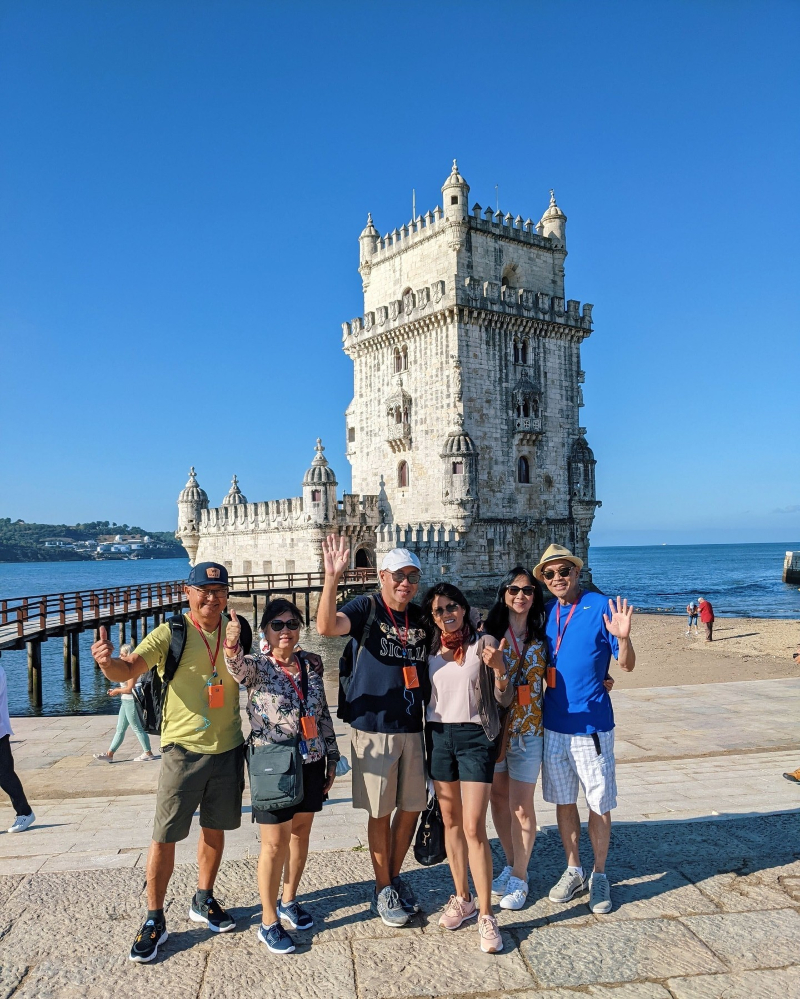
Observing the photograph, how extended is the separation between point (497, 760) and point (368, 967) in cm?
137

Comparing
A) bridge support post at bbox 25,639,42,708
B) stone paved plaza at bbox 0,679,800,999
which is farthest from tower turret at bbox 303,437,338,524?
stone paved plaza at bbox 0,679,800,999

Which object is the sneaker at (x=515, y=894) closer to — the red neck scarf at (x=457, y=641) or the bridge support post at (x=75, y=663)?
the red neck scarf at (x=457, y=641)

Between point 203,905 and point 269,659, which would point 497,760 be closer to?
point 269,659

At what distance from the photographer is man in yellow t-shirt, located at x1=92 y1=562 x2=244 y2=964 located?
440 cm

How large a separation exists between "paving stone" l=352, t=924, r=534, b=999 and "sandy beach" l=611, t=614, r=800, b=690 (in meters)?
9.83

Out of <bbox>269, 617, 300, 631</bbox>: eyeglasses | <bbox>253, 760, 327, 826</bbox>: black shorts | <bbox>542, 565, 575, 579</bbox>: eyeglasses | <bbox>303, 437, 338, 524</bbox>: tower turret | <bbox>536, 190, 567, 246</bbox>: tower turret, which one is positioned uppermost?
<bbox>536, 190, 567, 246</bbox>: tower turret

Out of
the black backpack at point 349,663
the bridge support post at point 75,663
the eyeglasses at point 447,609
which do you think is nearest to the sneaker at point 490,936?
the black backpack at point 349,663

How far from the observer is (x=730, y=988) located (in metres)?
3.77

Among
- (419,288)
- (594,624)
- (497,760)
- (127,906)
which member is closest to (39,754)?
(127,906)

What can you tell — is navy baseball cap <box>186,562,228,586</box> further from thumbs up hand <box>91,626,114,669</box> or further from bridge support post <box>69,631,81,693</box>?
bridge support post <box>69,631,81,693</box>

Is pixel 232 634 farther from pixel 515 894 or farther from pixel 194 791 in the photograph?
pixel 515 894

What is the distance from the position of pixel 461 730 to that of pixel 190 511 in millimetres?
41866

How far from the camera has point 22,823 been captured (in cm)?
616

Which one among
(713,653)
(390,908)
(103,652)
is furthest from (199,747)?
(713,653)
